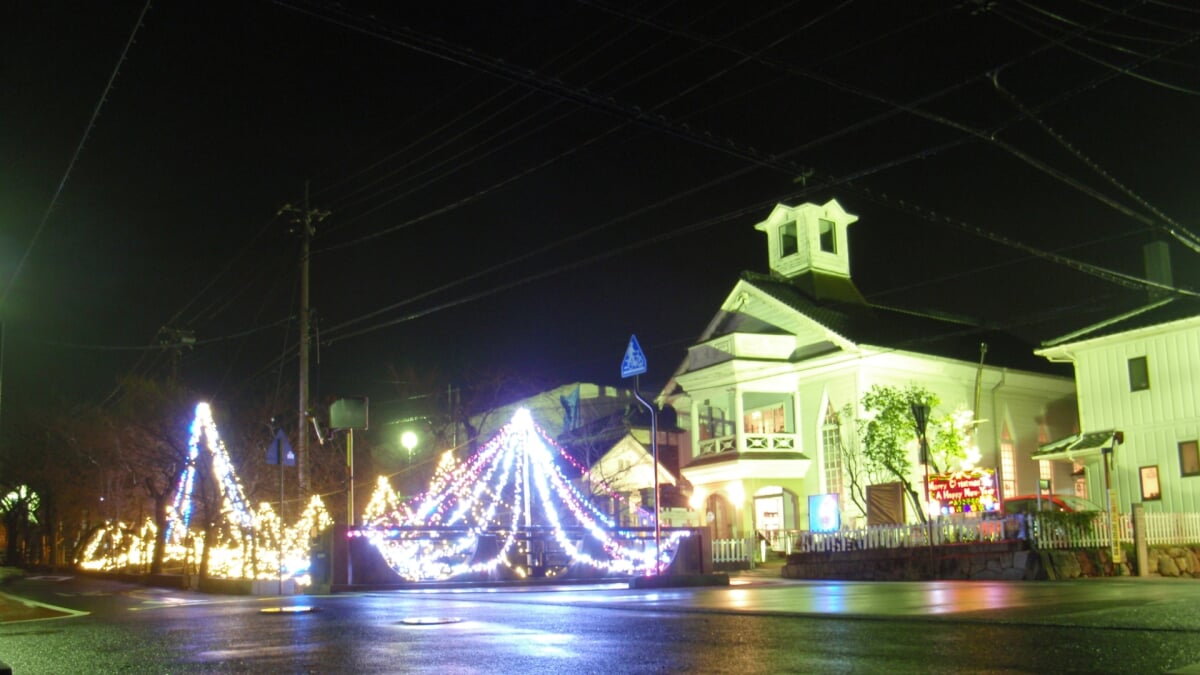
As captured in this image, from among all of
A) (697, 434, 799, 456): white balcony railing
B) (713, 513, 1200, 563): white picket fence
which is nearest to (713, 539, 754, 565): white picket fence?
(713, 513, 1200, 563): white picket fence

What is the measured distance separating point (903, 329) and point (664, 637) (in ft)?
101

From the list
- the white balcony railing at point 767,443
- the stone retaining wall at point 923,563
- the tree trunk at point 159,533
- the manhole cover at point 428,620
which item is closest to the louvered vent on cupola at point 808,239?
the white balcony railing at point 767,443

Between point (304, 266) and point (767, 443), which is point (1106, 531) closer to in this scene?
point (767, 443)

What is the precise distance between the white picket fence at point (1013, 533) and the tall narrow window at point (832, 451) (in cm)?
793

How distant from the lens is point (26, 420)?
54.2 meters

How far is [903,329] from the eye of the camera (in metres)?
39.2

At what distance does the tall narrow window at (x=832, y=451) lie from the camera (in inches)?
1435

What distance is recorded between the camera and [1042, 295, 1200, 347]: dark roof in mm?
29344

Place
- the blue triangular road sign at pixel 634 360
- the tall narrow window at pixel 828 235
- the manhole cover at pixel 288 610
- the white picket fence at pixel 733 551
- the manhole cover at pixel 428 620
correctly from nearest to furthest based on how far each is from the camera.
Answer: the manhole cover at pixel 428 620 → the manhole cover at pixel 288 610 → the blue triangular road sign at pixel 634 360 → the white picket fence at pixel 733 551 → the tall narrow window at pixel 828 235

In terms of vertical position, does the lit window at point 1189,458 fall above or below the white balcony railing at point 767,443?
below

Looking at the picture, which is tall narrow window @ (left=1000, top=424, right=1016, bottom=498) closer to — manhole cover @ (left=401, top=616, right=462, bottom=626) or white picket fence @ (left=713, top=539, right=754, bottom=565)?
white picket fence @ (left=713, top=539, right=754, bottom=565)

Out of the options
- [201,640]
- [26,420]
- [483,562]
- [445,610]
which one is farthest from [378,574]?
[26,420]

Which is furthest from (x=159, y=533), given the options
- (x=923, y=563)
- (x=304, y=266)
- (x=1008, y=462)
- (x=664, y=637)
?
(x=664, y=637)

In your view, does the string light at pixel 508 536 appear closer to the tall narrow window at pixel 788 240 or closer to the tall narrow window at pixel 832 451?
the tall narrow window at pixel 832 451
